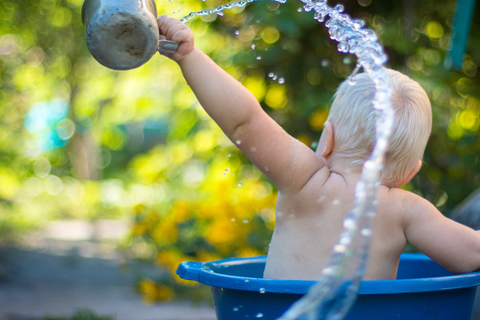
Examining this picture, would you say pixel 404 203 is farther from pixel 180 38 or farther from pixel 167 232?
pixel 167 232

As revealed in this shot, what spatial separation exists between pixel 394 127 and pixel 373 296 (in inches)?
17.7

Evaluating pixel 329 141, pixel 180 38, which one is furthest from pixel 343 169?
pixel 180 38

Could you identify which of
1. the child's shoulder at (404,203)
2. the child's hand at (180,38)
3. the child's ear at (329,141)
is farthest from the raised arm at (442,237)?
the child's hand at (180,38)

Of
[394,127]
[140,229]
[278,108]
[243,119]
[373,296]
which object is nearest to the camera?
[373,296]

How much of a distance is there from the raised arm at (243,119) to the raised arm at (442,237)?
288mm

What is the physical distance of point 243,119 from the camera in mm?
1030

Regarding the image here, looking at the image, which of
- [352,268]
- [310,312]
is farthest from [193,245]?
[310,312]

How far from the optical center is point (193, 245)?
2896mm

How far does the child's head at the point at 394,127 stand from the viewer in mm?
1149

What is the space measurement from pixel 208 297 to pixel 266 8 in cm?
183

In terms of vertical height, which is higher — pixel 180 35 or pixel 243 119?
pixel 180 35

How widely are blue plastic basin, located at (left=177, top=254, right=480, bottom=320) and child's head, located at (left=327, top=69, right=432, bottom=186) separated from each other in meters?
0.33

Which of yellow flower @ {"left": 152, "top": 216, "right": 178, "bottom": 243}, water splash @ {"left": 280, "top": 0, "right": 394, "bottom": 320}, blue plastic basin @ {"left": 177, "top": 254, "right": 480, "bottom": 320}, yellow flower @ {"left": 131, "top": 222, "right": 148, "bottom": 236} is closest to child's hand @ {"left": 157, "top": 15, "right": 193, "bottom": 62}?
water splash @ {"left": 280, "top": 0, "right": 394, "bottom": 320}

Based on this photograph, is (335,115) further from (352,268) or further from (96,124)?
(96,124)
